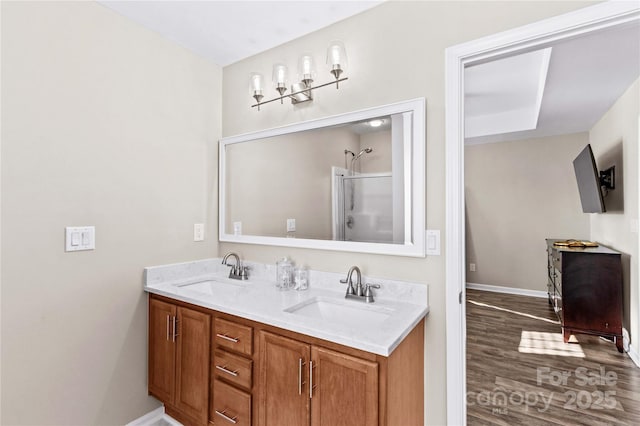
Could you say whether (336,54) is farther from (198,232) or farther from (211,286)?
(211,286)

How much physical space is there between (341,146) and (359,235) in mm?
518

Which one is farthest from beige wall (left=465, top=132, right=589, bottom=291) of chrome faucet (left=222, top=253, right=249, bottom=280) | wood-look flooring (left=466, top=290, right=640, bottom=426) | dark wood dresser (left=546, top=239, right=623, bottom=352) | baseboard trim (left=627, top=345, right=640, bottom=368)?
chrome faucet (left=222, top=253, right=249, bottom=280)

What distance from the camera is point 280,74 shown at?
1.92 m

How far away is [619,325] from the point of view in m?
2.85

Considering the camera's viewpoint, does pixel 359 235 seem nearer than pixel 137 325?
Yes

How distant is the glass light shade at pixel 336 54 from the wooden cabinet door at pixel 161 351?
5.29ft

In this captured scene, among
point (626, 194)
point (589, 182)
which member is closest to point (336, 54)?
point (626, 194)

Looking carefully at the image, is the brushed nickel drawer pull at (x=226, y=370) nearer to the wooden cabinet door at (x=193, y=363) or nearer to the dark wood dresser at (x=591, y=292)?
the wooden cabinet door at (x=193, y=363)

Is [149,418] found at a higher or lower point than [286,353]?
lower

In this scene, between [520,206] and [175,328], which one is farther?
[520,206]

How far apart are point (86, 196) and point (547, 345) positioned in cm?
390

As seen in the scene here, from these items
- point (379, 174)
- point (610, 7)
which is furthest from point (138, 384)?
point (610, 7)

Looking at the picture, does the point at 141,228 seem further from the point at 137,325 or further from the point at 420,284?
the point at 420,284

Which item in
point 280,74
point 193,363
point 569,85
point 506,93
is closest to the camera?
point 193,363
